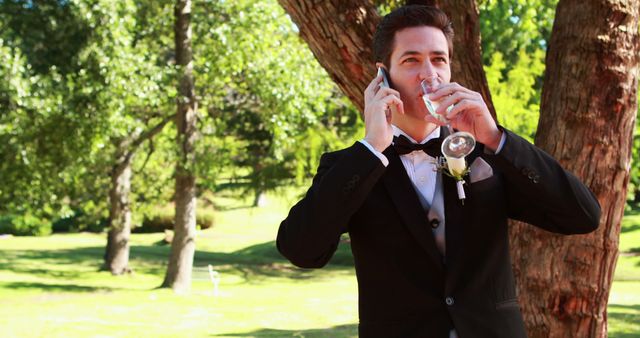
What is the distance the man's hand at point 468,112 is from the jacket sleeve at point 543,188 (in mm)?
57

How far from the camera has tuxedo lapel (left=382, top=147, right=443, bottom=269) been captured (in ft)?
9.22

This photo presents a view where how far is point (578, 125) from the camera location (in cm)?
489

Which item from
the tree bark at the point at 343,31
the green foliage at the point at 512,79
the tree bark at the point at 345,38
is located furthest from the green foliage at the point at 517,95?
the tree bark at the point at 343,31

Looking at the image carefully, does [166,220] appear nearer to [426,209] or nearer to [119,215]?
[119,215]

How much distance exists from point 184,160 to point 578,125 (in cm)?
1957

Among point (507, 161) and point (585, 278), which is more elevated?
point (507, 161)

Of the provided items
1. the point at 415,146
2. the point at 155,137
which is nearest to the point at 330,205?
the point at 415,146

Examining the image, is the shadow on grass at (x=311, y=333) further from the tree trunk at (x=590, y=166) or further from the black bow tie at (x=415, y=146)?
the black bow tie at (x=415, y=146)

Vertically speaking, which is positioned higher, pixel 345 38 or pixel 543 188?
pixel 345 38

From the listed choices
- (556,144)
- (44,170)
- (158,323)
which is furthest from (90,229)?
(556,144)

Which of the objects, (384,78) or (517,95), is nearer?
(384,78)

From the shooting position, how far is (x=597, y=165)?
15.8ft

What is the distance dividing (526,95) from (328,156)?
2626cm

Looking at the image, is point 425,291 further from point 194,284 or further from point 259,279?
point 259,279
